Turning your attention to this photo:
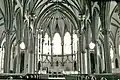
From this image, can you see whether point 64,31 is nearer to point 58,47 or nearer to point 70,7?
point 58,47

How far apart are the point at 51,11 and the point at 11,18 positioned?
61.3ft

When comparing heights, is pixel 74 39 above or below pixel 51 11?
below

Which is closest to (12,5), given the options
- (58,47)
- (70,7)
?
(70,7)

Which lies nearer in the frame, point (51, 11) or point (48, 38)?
point (51, 11)

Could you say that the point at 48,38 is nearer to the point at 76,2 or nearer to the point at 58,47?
the point at 58,47

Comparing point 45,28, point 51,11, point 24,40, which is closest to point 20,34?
point 24,40

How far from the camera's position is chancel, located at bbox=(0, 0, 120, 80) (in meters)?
21.6

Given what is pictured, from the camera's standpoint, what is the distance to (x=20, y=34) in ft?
86.6

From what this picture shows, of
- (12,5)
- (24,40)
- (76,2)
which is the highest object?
(76,2)

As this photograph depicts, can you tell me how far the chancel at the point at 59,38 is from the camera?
70.8 ft

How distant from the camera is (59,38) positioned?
155 feet

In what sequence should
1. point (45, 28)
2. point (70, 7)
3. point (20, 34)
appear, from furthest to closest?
1. point (45, 28)
2. point (70, 7)
3. point (20, 34)

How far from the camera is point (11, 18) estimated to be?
22.5 m

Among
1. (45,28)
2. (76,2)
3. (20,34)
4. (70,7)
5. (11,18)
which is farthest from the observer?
(45,28)
